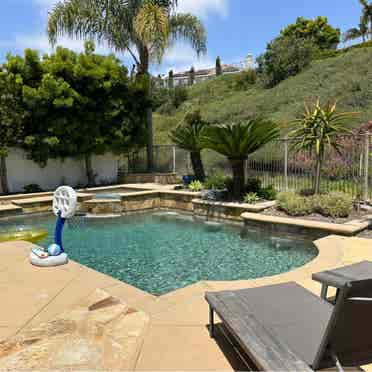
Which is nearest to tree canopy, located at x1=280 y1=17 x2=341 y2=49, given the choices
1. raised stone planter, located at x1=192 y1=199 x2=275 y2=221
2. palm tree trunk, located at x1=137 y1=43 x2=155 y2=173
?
palm tree trunk, located at x1=137 y1=43 x2=155 y2=173

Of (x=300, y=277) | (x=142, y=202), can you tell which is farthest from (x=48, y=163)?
(x=300, y=277)

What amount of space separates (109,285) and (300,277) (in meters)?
2.17

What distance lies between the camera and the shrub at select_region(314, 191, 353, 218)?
24.1 ft

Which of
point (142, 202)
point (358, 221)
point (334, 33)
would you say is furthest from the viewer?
point (334, 33)

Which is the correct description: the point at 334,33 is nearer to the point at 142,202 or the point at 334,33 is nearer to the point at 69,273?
the point at 142,202

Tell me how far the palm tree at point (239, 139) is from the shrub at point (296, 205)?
5.99ft

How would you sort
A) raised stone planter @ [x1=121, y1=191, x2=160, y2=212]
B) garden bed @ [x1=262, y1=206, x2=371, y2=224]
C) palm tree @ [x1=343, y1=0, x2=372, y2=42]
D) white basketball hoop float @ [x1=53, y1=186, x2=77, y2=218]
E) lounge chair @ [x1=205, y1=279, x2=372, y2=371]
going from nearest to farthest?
lounge chair @ [x1=205, y1=279, x2=372, y2=371]
white basketball hoop float @ [x1=53, y1=186, x2=77, y2=218]
garden bed @ [x1=262, y1=206, x2=371, y2=224]
raised stone planter @ [x1=121, y1=191, x2=160, y2=212]
palm tree @ [x1=343, y1=0, x2=372, y2=42]

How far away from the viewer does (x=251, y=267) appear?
18.0 feet

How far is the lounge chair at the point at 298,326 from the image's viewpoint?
1.75 metres

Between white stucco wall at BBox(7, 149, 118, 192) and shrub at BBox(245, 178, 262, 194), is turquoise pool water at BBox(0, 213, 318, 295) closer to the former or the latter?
shrub at BBox(245, 178, 262, 194)

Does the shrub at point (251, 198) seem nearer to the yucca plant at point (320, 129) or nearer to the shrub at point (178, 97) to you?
the yucca plant at point (320, 129)

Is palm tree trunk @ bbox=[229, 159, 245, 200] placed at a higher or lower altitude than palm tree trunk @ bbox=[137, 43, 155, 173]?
lower

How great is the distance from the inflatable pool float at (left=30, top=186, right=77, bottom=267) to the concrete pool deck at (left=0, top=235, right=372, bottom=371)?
12cm

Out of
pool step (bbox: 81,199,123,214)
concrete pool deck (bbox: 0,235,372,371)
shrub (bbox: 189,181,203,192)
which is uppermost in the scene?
shrub (bbox: 189,181,203,192)
